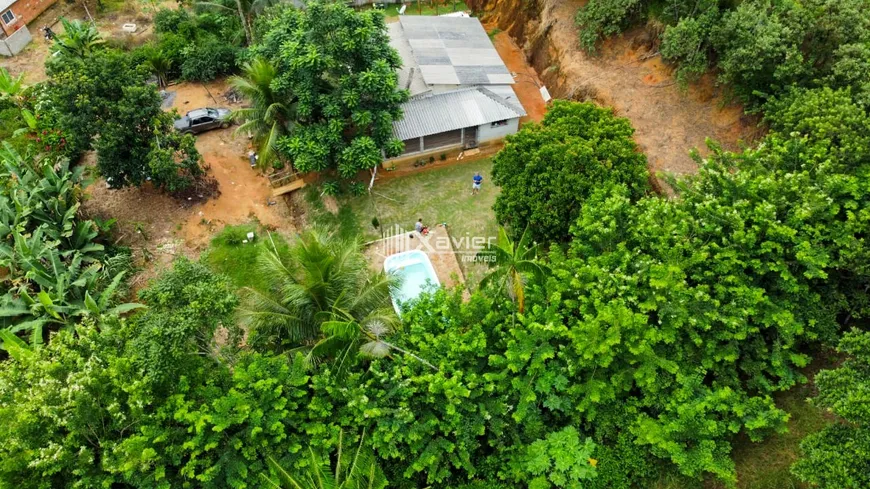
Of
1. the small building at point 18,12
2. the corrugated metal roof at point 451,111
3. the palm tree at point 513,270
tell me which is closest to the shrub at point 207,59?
the corrugated metal roof at point 451,111

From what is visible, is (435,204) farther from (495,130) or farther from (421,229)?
(495,130)

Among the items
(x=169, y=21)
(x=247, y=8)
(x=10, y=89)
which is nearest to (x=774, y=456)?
(x=247, y=8)

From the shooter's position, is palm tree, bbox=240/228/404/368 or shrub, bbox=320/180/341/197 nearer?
palm tree, bbox=240/228/404/368

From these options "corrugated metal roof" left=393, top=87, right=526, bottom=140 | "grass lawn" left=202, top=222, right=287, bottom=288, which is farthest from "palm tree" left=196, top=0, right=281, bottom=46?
"grass lawn" left=202, top=222, right=287, bottom=288

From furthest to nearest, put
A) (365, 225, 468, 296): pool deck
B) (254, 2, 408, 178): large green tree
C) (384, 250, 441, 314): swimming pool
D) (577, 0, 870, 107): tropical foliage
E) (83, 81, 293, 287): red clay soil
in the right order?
(83, 81, 293, 287): red clay soil → (365, 225, 468, 296): pool deck → (384, 250, 441, 314): swimming pool → (254, 2, 408, 178): large green tree → (577, 0, 870, 107): tropical foliage

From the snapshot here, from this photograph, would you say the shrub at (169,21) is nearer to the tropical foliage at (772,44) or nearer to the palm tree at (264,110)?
the palm tree at (264,110)

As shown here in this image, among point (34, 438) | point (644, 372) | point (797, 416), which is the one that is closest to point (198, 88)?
point (34, 438)

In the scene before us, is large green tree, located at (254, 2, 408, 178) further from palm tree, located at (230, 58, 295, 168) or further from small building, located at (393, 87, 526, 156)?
small building, located at (393, 87, 526, 156)
